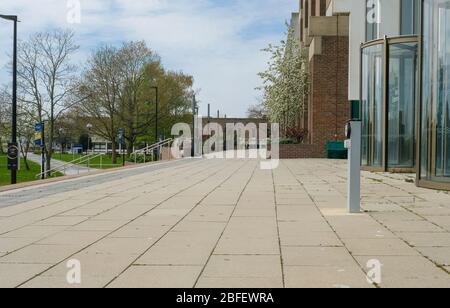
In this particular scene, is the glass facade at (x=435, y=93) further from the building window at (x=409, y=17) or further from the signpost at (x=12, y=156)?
the signpost at (x=12, y=156)

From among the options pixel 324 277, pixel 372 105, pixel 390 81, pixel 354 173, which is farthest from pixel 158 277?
pixel 372 105

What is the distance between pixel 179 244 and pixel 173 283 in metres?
1.69

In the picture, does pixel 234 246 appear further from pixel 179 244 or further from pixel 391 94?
pixel 391 94

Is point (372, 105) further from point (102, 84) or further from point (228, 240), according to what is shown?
point (102, 84)

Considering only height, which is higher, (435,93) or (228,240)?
(435,93)

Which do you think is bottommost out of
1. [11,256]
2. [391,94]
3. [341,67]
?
[11,256]

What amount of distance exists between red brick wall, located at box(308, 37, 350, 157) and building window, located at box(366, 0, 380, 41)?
967 centimetres

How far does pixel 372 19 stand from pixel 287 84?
15.4m

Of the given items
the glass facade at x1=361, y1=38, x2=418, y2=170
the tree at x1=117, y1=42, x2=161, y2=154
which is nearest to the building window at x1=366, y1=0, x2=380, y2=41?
the glass facade at x1=361, y1=38, x2=418, y2=170

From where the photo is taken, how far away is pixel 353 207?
340 inches

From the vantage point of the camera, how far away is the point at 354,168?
8.77 metres

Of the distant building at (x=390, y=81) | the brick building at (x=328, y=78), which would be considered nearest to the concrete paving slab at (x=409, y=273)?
the distant building at (x=390, y=81)

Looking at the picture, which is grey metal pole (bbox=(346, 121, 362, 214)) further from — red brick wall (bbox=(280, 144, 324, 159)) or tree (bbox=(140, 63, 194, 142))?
tree (bbox=(140, 63, 194, 142))
